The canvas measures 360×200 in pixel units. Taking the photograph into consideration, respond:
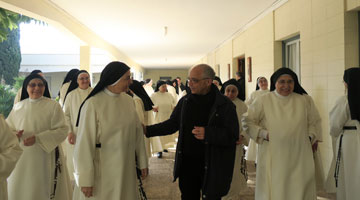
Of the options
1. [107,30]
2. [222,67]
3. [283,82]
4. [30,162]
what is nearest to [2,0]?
[30,162]

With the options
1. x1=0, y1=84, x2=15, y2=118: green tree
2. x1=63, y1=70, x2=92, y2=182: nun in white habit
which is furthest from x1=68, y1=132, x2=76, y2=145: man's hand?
x1=0, y1=84, x2=15, y2=118: green tree

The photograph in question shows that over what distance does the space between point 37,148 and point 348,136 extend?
3597mm

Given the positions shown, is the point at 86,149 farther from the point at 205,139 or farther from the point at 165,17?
the point at 165,17

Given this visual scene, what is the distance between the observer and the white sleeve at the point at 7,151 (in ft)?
8.59

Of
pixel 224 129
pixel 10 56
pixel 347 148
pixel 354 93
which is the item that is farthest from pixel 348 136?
pixel 10 56

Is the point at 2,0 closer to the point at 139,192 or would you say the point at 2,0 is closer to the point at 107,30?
the point at 139,192

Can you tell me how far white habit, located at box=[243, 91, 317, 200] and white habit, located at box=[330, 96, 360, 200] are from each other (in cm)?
66

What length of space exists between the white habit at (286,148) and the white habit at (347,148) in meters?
0.66

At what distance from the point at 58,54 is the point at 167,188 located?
24861 mm

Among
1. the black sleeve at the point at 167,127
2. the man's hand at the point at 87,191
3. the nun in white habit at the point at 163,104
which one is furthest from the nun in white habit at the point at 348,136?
the nun in white habit at the point at 163,104

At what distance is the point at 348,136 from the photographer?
14.0 feet

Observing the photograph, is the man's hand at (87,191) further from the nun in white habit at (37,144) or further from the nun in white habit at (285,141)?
the nun in white habit at (285,141)

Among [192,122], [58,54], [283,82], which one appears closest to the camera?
[192,122]

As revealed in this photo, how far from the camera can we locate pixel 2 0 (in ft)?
19.0
